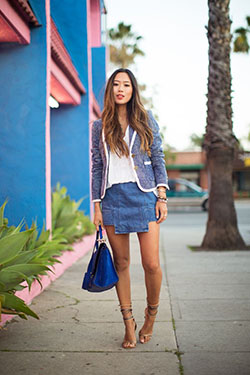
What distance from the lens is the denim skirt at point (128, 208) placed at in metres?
3.50

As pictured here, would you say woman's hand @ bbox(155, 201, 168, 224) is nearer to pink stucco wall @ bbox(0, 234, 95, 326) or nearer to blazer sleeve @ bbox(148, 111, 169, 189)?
blazer sleeve @ bbox(148, 111, 169, 189)

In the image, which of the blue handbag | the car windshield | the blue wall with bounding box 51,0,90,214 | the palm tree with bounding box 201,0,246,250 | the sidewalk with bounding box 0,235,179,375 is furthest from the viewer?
the car windshield

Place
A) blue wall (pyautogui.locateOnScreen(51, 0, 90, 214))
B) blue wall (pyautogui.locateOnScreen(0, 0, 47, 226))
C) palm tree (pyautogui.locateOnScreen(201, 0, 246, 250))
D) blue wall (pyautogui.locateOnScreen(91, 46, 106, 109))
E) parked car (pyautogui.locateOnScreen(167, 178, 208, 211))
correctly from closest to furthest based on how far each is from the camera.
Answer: blue wall (pyautogui.locateOnScreen(0, 0, 47, 226)) → palm tree (pyautogui.locateOnScreen(201, 0, 246, 250)) → blue wall (pyautogui.locateOnScreen(51, 0, 90, 214)) → blue wall (pyautogui.locateOnScreen(91, 46, 106, 109)) → parked car (pyautogui.locateOnScreen(167, 178, 208, 211))

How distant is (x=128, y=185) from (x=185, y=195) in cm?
2200

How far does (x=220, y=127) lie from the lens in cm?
895

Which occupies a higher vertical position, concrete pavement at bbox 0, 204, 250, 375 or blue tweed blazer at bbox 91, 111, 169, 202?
blue tweed blazer at bbox 91, 111, 169, 202

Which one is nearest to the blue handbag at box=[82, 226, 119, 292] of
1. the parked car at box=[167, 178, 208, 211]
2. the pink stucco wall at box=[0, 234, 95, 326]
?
the pink stucco wall at box=[0, 234, 95, 326]

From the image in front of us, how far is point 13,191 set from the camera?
20.0 ft

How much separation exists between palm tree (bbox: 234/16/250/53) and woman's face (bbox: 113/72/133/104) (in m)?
23.5

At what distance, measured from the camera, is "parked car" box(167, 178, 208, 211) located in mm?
24917

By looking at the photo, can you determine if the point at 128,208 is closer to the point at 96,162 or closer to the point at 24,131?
the point at 96,162

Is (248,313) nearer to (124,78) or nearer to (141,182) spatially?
(141,182)

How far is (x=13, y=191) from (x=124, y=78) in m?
2.93

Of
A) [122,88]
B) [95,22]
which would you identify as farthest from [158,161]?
[95,22]
